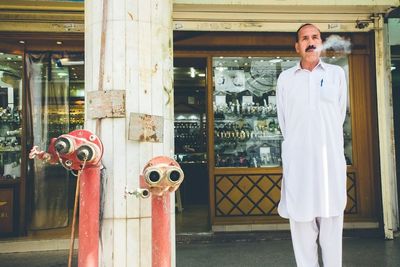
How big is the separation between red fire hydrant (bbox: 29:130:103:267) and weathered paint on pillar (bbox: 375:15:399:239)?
522 centimetres

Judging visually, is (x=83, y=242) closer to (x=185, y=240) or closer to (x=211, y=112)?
(x=185, y=240)

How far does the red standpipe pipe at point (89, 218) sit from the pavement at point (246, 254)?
2931 mm

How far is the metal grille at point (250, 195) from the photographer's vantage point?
749cm

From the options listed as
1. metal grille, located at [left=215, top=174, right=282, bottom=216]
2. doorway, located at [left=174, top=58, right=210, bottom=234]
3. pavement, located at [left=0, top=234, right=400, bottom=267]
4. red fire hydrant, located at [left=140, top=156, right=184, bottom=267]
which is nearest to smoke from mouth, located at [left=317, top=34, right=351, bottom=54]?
metal grille, located at [left=215, top=174, right=282, bottom=216]

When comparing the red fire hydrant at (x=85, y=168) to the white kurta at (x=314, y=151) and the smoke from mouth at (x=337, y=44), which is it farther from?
the smoke from mouth at (x=337, y=44)

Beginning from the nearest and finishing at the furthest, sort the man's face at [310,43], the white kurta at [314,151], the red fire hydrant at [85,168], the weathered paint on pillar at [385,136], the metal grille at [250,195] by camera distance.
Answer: the red fire hydrant at [85,168] < the white kurta at [314,151] < the man's face at [310,43] < the weathered paint on pillar at [385,136] < the metal grille at [250,195]

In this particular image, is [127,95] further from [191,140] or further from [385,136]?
[191,140]

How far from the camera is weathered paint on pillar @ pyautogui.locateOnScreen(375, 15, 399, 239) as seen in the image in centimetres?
664

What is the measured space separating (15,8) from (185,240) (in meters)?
4.37

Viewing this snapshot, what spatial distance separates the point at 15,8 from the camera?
20.8ft

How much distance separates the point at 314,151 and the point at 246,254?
10.0 ft

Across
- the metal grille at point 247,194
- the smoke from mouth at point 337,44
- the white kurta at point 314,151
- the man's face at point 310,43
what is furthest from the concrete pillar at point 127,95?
the smoke from mouth at point 337,44

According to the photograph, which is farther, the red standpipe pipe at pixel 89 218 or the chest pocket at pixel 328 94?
the chest pocket at pixel 328 94

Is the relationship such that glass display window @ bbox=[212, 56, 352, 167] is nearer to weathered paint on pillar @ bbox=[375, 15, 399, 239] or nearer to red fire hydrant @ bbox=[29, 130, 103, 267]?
weathered paint on pillar @ bbox=[375, 15, 399, 239]
